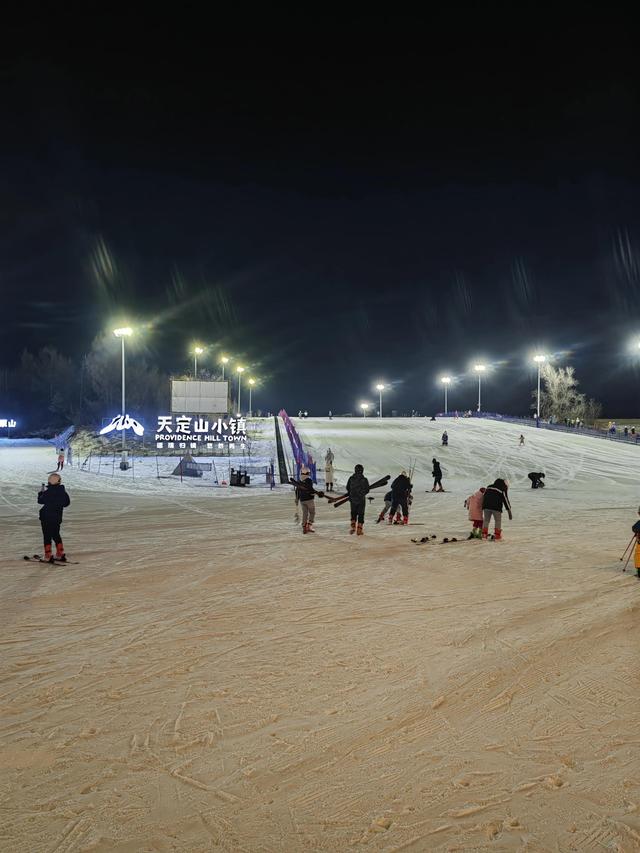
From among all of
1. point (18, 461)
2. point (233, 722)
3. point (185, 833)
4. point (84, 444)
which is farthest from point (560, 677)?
point (84, 444)

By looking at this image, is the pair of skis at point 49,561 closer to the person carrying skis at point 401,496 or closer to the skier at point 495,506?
the person carrying skis at point 401,496

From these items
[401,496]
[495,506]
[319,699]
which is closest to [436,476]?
[401,496]

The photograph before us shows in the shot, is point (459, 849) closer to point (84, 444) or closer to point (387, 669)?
point (387, 669)

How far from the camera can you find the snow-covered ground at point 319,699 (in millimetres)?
3803

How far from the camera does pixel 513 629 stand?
A: 24.1 feet

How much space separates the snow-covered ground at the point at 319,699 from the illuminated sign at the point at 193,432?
83.7 ft

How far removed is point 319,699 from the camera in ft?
17.7

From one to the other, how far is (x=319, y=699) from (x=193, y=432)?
112ft

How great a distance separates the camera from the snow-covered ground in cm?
380

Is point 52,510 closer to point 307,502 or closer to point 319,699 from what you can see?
point 307,502

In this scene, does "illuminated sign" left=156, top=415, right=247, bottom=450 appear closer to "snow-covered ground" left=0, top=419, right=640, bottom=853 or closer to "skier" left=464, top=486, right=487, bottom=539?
"snow-covered ground" left=0, top=419, right=640, bottom=853

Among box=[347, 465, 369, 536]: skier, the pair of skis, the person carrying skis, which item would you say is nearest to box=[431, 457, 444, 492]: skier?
the person carrying skis

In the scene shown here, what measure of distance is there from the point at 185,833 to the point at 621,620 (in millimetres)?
6232

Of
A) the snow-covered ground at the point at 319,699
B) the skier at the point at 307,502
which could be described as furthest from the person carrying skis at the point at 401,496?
the snow-covered ground at the point at 319,699
